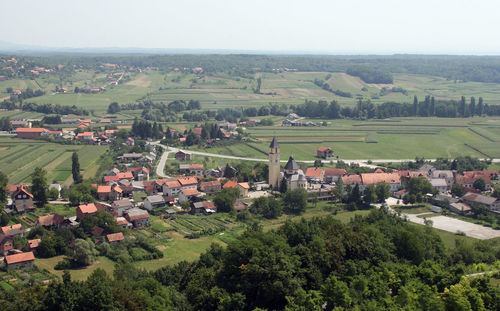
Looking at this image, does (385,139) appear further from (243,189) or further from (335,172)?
(243,189)

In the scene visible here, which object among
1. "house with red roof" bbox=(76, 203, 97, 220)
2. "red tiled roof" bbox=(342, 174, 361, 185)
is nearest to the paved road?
"house with red roof" bbox=(76, 203, 97, 220)

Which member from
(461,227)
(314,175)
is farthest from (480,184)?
(314,175)

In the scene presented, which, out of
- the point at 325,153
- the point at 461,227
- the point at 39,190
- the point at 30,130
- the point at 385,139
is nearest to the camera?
the point at 461,227

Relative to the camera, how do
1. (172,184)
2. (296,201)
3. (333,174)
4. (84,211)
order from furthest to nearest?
(333,174), (172,184), (296,201), (84,211)

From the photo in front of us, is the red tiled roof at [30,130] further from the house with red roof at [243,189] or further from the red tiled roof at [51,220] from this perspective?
the house with red roof at [243,189]

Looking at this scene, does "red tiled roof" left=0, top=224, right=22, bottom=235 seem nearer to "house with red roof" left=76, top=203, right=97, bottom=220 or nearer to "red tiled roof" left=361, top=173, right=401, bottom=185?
"house with red roof" left=76, top=203, right=97, bottom=220

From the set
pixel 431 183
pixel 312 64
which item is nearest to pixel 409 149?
pixel 431 183

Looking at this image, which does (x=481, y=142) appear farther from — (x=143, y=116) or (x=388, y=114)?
(x=143, y=116)
